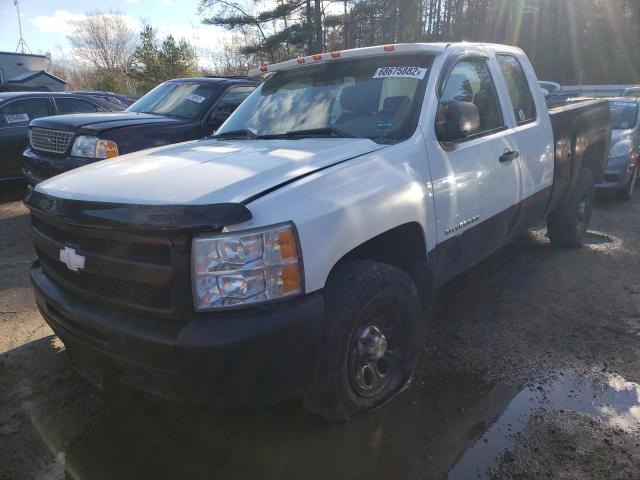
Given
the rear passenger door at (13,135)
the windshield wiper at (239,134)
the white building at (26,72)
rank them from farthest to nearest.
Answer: the white building at (26,72)
the rear passenger door at (13,135)
the windshield wiper at (239,134)

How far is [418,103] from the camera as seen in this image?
10.3ft

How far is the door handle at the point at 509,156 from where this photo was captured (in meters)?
3.70

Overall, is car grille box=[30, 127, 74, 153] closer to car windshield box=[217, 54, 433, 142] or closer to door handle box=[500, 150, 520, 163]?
car windshield box=[217, 54, 433, 142]

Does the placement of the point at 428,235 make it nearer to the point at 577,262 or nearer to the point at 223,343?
the point at 223,343

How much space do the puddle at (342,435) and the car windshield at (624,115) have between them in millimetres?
7210

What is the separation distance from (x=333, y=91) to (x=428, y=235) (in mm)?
1256

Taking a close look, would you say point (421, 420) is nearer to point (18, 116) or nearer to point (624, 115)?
point (18, 116)

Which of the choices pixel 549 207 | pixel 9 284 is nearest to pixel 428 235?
pixel 549 207

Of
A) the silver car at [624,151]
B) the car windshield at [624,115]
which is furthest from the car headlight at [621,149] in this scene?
the car windshield at [624,115]

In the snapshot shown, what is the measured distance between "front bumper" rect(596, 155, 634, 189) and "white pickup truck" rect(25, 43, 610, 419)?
4956 millimetres

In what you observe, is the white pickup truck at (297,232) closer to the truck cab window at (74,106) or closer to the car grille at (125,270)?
the car grille at (125,270)

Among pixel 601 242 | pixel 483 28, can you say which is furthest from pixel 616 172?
pixel 483 28

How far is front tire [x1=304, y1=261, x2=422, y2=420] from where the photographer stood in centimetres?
241

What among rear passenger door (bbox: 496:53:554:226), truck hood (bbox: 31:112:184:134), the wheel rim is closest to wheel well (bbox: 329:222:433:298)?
the wheel rim
